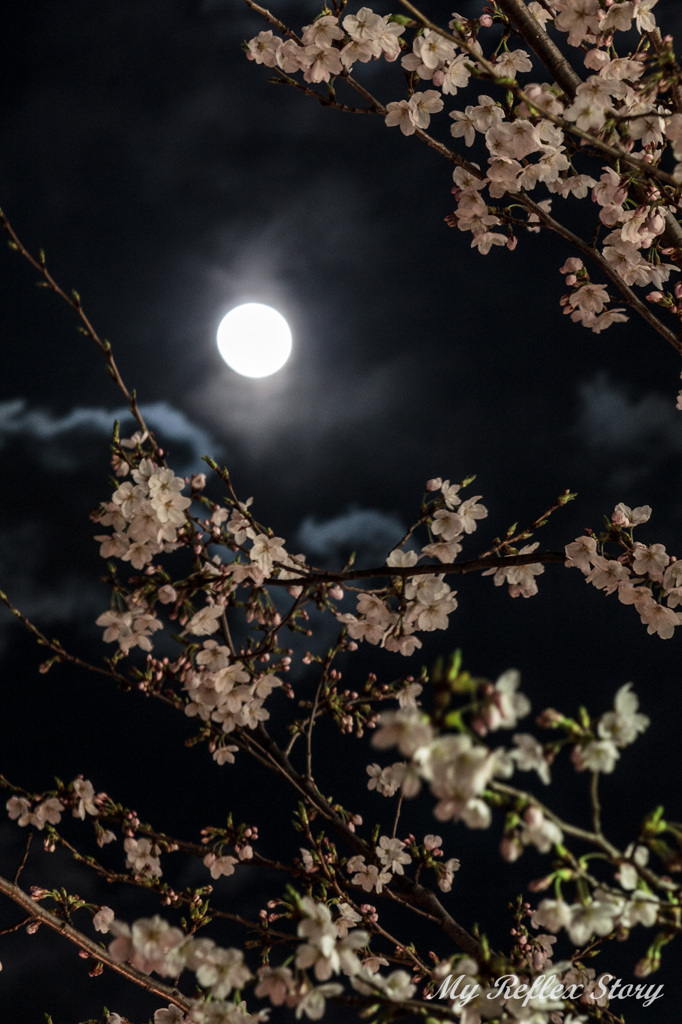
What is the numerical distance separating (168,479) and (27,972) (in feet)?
16.7

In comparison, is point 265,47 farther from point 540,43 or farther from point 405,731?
point 405,731

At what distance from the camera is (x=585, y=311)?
8.39ft

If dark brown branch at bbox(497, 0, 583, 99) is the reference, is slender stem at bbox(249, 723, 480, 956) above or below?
below

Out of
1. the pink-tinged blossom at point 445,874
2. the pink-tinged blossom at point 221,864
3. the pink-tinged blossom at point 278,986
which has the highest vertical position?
the pink-tinged blossom at point 221,864

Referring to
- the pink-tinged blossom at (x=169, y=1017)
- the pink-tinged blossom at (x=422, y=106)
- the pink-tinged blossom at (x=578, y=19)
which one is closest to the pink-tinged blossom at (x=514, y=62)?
the pink-tinged blossom at (x=578, y=19)

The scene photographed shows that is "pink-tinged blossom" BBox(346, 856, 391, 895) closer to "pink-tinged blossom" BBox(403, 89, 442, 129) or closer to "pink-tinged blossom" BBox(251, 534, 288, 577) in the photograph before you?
"pink-tinged blossom" BBox(251, 534, 288, 577)

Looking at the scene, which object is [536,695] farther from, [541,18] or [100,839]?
[541,18]

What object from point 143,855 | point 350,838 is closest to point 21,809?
point 143,855

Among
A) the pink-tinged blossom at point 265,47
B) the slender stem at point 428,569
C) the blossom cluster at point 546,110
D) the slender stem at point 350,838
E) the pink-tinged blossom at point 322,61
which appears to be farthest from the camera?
the slender stem at point 350,838

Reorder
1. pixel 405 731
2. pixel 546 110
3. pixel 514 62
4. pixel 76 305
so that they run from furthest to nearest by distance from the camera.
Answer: pixel 514 62
pixel 546 110
pixel 76 305
pixel 405 731

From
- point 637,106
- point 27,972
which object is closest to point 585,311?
point 637,106

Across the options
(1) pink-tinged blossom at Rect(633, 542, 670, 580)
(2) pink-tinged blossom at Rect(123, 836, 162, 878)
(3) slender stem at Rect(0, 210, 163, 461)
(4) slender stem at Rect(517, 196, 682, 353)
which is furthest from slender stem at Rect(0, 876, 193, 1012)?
(4) slender stem at Rect(517, 196, 682, 353)

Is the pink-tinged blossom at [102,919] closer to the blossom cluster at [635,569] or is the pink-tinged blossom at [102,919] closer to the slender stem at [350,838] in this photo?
the slender stem at [350,838]

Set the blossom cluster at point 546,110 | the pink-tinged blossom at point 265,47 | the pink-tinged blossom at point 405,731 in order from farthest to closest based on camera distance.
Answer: the pink-tinged blossom at point 265,47
the blossom cluster at point 546,110
the pink-tinged blossom at point 405,731
